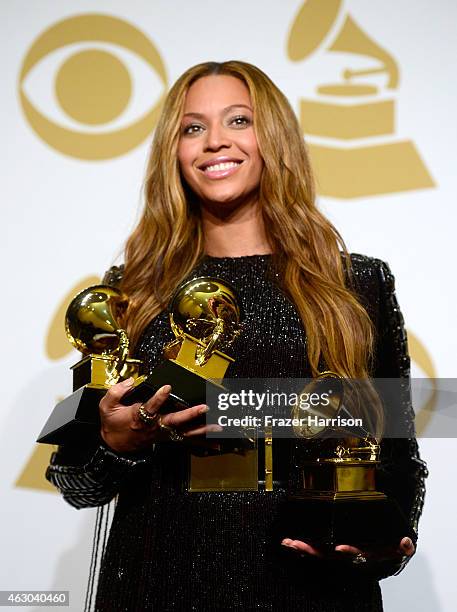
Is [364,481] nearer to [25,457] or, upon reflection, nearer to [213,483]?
[213,483]

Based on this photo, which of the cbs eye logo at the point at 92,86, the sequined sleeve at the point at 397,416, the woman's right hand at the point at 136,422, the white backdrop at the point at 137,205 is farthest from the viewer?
the cbs eye logo at the point at 92,86

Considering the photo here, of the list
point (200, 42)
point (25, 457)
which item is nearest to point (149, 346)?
point (25, 457)

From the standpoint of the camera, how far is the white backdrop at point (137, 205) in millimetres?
1758

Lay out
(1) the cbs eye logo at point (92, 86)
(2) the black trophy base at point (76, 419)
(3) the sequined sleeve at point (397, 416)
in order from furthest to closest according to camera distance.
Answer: (1) the cbs eye logo at point (92, 86) → (3) the sequined sleeve at point (397, 416) → (2) the black trophy base at point (76, 419)

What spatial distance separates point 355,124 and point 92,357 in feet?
3.05

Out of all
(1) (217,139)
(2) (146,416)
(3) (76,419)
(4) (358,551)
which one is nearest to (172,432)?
(2) (146,416)

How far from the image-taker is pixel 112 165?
73.5 inches

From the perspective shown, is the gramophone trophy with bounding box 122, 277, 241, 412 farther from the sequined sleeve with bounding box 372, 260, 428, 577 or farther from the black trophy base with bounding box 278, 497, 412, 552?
the sequined sleeve with bounding box 372, 260, 428, 577

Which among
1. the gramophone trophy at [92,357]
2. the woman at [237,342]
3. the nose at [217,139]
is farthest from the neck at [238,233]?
the gramophone trophy at [92,357]

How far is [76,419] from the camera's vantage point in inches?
41.9

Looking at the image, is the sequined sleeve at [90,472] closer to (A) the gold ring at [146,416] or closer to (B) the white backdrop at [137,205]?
(A) the gold ring at [146,416]

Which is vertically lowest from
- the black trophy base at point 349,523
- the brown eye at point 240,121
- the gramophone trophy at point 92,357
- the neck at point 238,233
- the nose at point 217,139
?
the black trophy base at point 349,523

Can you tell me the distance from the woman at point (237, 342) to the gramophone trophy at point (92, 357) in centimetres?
5

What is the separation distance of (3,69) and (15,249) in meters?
0.39
